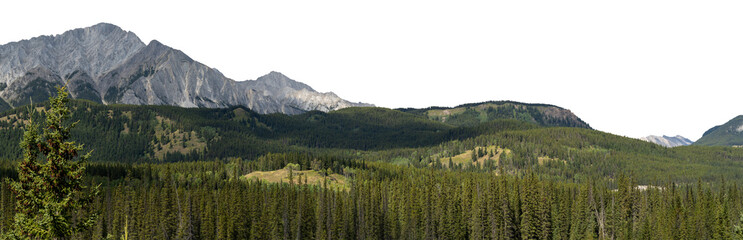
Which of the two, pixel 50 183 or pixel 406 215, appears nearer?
pixel 50 183

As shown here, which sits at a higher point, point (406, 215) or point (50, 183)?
point (50, 183)

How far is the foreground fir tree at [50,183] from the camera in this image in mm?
27094

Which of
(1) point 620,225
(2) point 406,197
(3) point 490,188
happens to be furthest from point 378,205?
(1) point 620,225

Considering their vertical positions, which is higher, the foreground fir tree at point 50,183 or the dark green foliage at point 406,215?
the foreground fir tree at point 50,183

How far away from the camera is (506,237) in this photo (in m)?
128

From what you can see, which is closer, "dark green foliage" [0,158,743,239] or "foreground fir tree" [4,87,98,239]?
"foreground fir tree" [4,87,98,239]

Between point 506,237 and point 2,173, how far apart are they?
632 ft

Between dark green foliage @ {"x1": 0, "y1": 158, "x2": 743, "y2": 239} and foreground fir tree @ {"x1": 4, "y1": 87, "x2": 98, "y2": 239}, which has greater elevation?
foreground fir tree @ {"x1": 4, "y1": 87, "x2": 98, "y2": 239}

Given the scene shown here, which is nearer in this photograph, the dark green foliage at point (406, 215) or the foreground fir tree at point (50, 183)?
the foreground fir tree at point (50, 183)

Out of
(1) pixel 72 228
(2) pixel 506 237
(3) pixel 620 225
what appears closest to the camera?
(1) pixel 72 228

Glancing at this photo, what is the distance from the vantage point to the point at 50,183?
28.0 m

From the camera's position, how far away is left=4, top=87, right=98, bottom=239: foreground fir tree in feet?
88.9

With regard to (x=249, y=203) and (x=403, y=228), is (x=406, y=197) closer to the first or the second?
(x=403, y=228)

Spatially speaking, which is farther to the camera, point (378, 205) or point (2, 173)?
point (2, 173)
